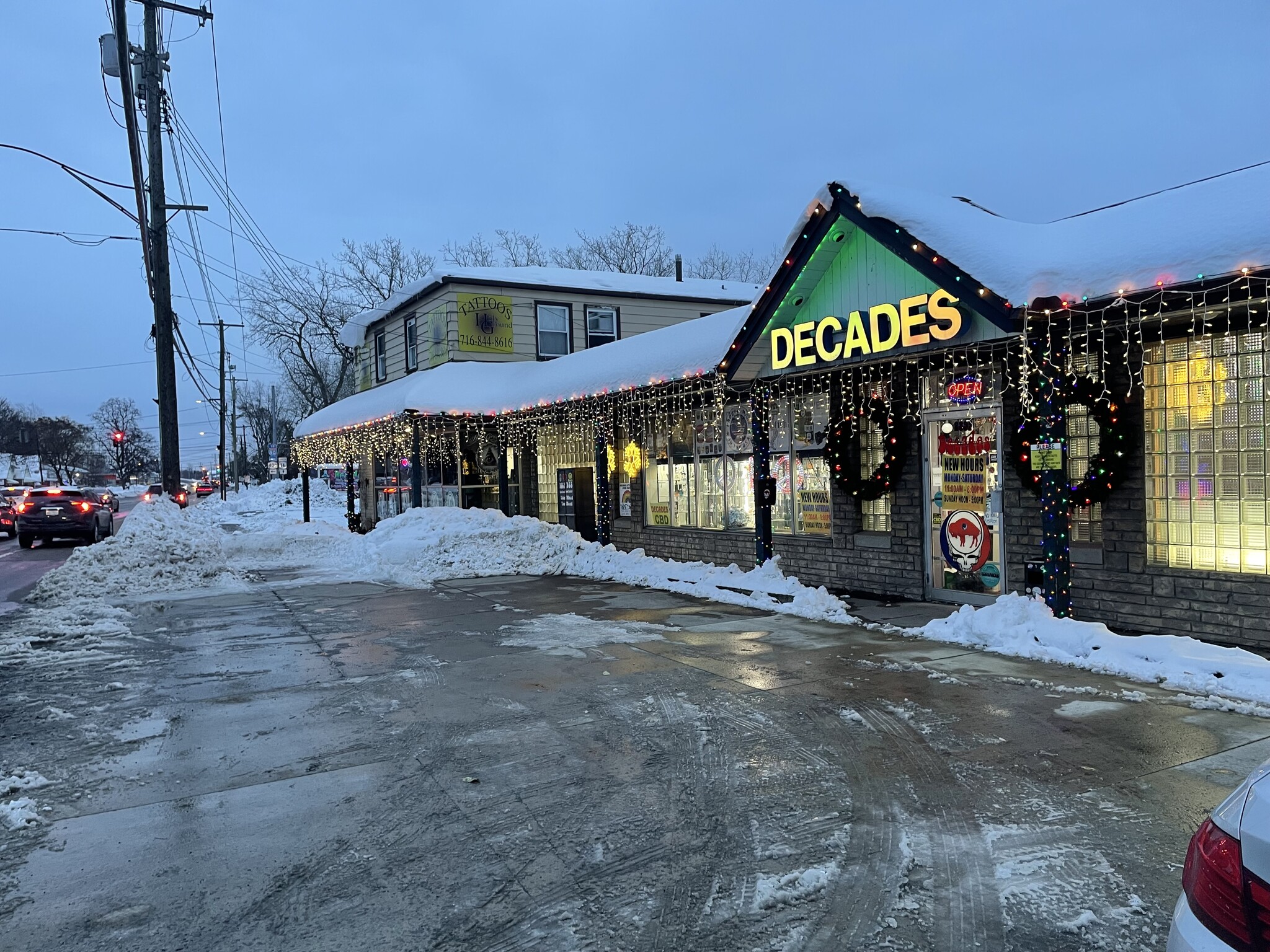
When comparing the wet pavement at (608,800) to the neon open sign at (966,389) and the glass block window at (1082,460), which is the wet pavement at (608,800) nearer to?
the glass block window at (1082,460)

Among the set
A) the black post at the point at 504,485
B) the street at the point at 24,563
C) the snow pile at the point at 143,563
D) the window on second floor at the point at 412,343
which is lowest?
the street at the point at 24,563

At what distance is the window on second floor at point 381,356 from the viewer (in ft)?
87.1

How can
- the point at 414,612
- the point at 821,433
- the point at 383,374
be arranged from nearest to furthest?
the point at 414,612 → the point at 821,433 → the point at 383,374

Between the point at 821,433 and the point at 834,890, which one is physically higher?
the point at 821,433

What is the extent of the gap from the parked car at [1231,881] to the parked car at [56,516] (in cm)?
2923

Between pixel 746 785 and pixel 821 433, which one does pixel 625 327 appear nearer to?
pixel 821 433

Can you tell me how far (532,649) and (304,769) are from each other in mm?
3605

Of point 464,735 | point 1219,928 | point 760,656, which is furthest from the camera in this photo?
point 760,656

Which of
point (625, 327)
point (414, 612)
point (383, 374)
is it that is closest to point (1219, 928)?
point (414, 612)

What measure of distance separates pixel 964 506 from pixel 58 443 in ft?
383

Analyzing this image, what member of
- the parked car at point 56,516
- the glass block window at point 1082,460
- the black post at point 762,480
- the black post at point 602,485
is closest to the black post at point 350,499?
the parked car at point 56,516

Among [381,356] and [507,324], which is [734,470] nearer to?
[507,324]

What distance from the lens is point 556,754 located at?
5.58 metres

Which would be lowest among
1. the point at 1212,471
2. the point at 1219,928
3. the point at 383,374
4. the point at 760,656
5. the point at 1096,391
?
the point at 760,656
